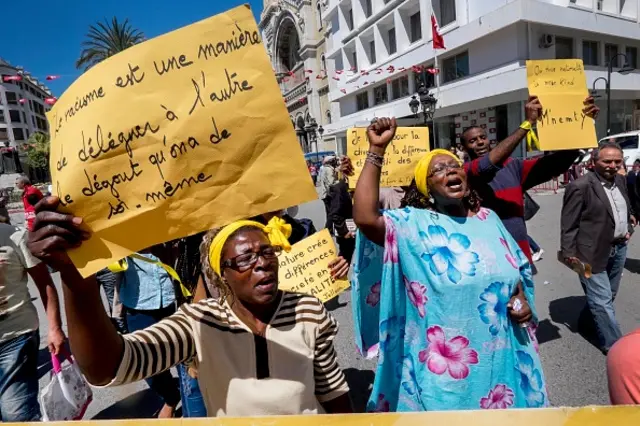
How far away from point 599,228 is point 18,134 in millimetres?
86175

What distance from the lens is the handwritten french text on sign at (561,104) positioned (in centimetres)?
257

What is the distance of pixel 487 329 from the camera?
177 cm

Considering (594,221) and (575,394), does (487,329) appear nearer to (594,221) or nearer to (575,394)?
(575,394)

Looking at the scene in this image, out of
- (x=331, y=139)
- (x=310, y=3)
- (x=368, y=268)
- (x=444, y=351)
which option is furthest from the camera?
(x=310, y=3)

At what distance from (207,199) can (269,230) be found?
573 millimetres

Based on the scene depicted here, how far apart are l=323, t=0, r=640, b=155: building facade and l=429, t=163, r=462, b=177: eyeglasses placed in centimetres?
1568

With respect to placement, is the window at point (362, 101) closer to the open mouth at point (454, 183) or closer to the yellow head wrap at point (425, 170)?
the yellow head wrap at point (425, 170)

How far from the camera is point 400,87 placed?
27703mm

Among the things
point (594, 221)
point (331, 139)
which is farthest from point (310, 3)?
point (594, 221)

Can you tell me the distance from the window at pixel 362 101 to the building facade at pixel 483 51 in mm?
915

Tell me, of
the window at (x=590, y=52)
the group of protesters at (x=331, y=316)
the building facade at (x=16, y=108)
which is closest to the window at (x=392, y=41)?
the window at (x=590, y=52)

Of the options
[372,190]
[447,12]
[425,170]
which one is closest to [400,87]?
[447,12]

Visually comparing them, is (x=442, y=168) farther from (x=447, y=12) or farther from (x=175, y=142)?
(x=447, y=12)

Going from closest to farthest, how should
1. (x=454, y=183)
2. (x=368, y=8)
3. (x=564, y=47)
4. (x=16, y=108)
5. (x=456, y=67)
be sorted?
(x=454, y=183) < (x=564, y=47) < (x=456, y=67) < (x=368, y=8) < (x=16, y=108)
